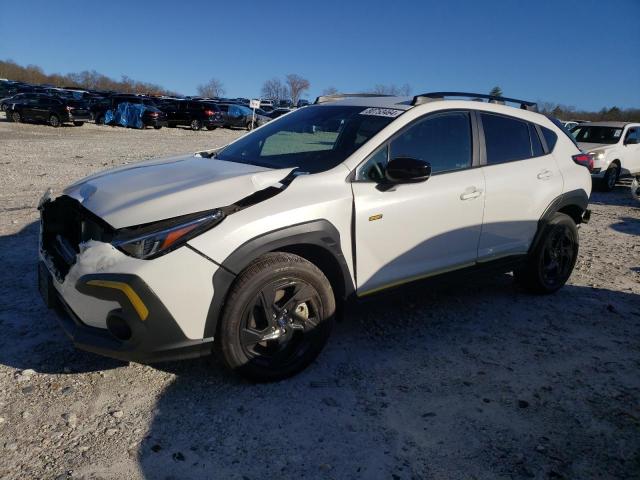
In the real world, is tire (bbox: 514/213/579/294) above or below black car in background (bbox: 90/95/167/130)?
below

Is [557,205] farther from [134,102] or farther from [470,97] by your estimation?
[134,102]

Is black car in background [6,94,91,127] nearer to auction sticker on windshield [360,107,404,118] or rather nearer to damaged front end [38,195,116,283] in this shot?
damaged front end [38,195,116,283]

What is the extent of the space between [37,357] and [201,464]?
1575 millimetres

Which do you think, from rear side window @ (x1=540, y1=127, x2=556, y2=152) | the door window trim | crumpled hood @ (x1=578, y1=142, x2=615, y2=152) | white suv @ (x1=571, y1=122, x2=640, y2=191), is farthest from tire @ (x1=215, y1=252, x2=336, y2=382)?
→ crumpled hood @ (x1=578, y1=142, x2=615, y2=152)

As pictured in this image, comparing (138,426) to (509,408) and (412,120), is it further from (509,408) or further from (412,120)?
(412,120)

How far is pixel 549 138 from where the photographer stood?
471 centimetres

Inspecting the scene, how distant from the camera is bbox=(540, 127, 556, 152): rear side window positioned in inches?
184

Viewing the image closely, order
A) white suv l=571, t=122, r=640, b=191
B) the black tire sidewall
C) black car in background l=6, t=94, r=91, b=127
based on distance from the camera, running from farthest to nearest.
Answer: black car in background l=6, t=94, r=91, b=127, white suv l=571, t=122, r=640, b=191, the black tire sidewall

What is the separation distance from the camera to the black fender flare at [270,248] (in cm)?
276

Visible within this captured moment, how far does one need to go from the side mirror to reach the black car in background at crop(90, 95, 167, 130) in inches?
1085

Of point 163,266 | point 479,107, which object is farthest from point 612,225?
point 163,266

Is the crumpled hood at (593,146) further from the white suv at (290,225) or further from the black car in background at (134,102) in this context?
the black car in background at (134,102)

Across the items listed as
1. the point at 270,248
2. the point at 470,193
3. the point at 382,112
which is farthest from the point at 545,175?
the point at 270,248

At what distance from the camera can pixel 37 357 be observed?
3.33 m
